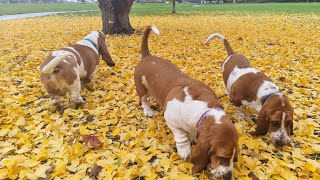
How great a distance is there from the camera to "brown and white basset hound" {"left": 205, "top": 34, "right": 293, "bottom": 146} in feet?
11.1

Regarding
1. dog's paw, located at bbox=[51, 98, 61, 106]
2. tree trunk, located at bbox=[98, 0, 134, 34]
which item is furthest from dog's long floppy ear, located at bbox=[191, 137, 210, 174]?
tree trunk, located at bbox=[98, 0, 134, 34]

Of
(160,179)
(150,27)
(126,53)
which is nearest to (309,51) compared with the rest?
(126,53)

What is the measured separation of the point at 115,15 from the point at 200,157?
33.1ft

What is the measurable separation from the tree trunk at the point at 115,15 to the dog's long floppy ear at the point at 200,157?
9.99 m

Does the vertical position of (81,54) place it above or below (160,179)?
above

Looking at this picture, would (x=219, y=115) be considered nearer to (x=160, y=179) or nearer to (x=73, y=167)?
(x=160, y=179)

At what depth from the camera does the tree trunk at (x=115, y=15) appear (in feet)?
38.1

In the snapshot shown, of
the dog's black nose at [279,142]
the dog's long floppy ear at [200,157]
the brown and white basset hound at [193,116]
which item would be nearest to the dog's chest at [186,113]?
the brown and white basset hound at [193,116]

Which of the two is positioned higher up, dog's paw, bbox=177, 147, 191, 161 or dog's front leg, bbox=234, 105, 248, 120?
dog's front leg, bbox=234, 105, 248, 120

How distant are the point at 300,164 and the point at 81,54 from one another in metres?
4.07

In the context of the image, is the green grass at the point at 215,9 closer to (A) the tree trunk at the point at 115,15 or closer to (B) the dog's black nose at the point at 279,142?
(A) the tree trunk at the point at 115,15

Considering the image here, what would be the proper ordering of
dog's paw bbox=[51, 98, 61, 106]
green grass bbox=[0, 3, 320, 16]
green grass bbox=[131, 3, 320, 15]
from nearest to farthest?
dog's paw bbox=[51, 98, 61, 106] < green grass bbox=[131, 3, 320, 15] < green grass bbox=[0, 3, 320, 16]

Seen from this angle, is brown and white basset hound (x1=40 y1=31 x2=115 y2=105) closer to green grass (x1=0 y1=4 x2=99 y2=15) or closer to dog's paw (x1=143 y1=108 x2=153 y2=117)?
dog's paw (x1=143 y1=108 x2=153 y2=117)

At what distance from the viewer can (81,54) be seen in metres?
5.32
